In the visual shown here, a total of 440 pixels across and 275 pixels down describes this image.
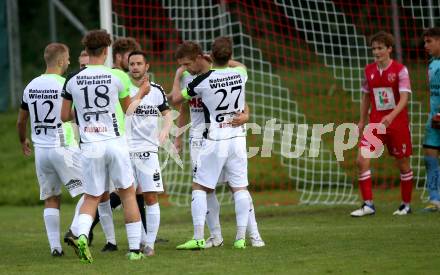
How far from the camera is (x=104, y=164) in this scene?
8.41 metres

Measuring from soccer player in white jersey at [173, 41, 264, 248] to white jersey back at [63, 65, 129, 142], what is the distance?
0.93 metres

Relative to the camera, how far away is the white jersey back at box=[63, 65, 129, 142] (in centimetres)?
827

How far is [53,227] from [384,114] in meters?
4.59

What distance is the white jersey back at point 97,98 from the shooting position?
8.27 m

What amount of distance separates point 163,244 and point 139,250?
1378 millimetres

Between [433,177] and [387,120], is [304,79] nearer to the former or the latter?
[433,177]

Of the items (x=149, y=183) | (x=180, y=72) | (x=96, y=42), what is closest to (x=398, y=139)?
(x=180, y=72)

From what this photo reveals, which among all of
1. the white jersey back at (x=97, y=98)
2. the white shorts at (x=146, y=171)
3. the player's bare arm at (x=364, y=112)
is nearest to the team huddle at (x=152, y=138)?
the white shorts at (x=146, y=171)

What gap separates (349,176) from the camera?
16.2 meters

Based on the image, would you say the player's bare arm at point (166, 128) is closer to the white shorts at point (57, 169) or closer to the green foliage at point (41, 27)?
the white shorts at point (57, 169)

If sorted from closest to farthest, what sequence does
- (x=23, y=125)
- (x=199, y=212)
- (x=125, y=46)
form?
(x=199, y=212) < (x=23, y=125) < (x=125, y=46)

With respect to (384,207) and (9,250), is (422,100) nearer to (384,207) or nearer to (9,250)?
(384,207)

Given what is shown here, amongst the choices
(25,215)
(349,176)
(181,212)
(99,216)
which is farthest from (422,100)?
(99,216)

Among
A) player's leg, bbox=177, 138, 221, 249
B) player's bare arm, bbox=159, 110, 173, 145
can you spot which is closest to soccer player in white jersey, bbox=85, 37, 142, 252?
player's bare arm, bbox=159, 110, 173, 145
